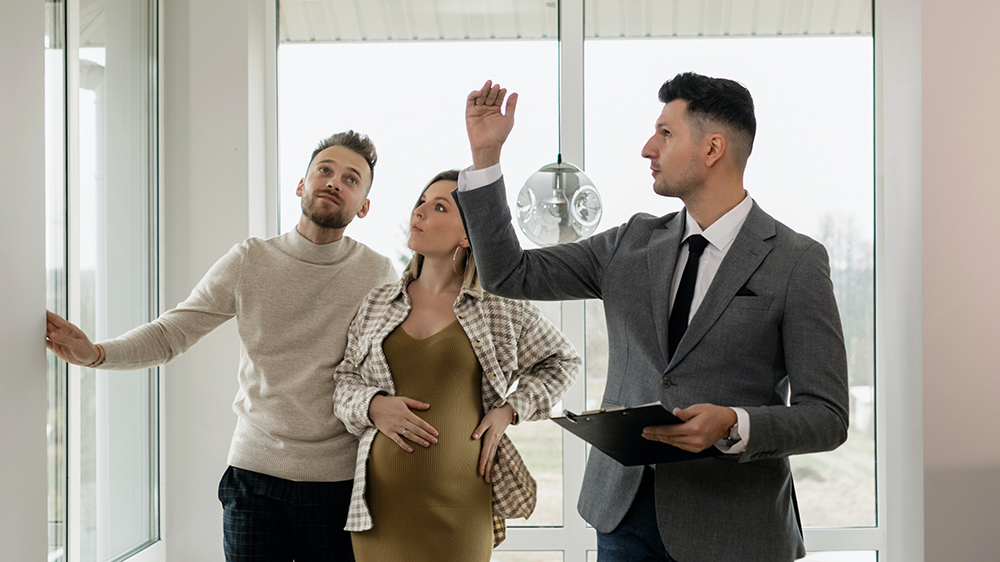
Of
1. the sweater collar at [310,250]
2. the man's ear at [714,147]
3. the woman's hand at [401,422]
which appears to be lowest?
the woman's hand at [401,422]

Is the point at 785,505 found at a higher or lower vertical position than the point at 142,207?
lower

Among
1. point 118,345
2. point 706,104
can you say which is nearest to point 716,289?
point 706,104

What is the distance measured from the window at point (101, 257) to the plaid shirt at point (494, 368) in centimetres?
93

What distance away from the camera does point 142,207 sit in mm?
2777

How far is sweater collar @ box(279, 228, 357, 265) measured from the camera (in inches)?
86.5

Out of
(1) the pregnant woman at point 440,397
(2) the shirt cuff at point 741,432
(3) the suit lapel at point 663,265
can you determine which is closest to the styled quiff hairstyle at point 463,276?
(1) the pregnant woman at point 440,397

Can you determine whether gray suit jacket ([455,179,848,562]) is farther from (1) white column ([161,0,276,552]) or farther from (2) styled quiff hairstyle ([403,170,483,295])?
(1) white column ([161,0,276,552])

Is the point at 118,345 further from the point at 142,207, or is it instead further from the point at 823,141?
the point at 823,141

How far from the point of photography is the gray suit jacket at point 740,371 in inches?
54.9

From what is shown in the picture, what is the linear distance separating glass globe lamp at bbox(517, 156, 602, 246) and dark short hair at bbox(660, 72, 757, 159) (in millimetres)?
434

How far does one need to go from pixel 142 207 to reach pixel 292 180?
1.89ft

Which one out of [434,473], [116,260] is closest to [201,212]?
[116,260]

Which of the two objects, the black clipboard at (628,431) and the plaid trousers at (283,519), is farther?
the plaid trousers at (283,519)

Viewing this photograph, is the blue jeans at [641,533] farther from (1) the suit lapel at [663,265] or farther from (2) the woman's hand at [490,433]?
(2) the woman's hand at [490,433]
